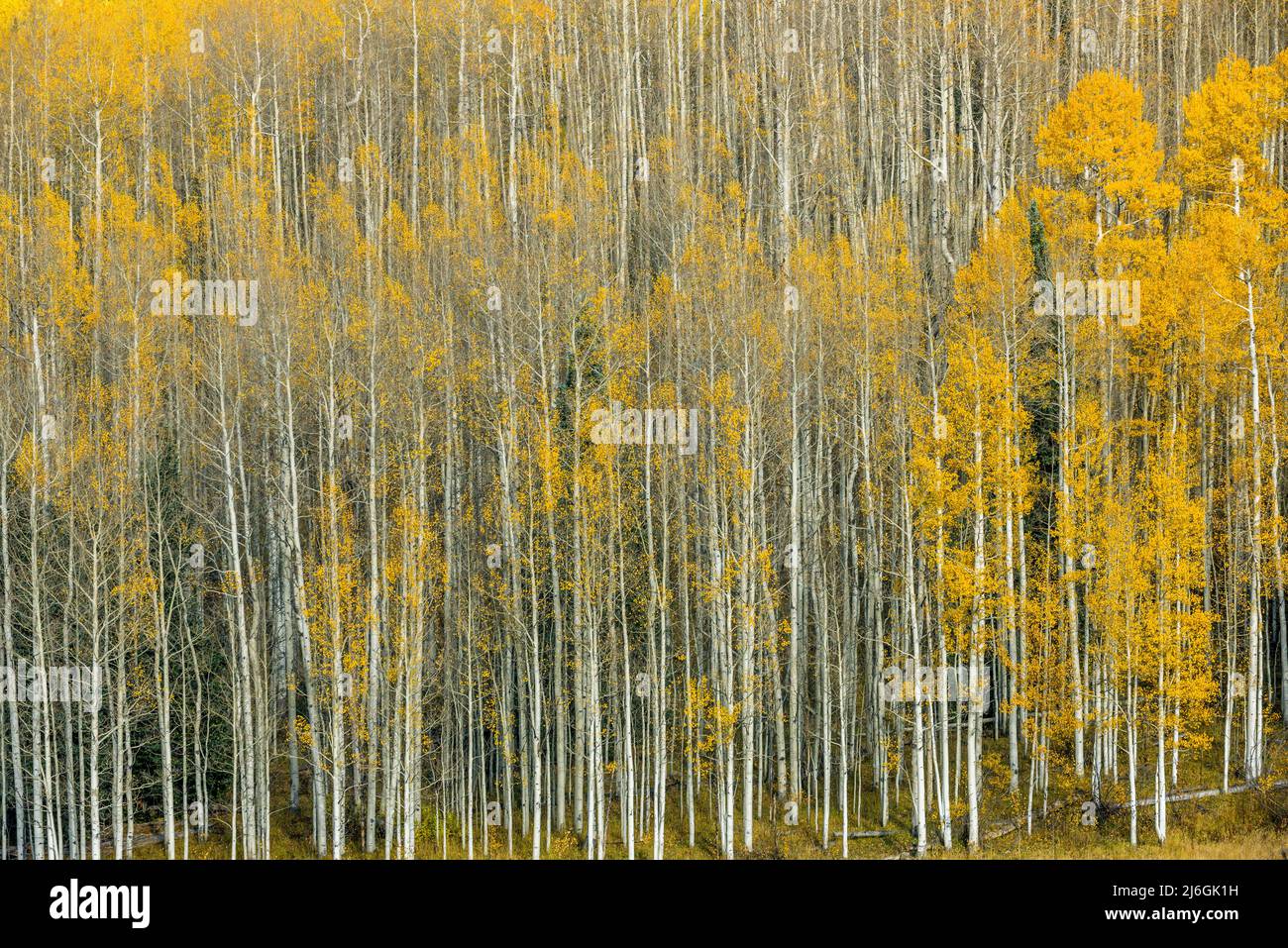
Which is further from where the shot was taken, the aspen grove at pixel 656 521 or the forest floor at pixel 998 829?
the aspen grove at pixel 656 521

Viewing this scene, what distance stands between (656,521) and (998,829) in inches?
400

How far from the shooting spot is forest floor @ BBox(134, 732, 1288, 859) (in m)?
25.8

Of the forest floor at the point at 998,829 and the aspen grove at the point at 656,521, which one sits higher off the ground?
the aspen grove at the point at 656,521

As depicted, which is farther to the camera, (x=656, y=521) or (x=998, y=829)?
(x=656, y=521)

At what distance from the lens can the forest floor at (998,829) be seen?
84.6ft

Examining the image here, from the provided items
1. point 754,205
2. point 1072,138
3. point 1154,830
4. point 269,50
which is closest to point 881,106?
point 754,205

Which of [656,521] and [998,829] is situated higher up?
[656,521]

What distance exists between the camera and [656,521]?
106 feet

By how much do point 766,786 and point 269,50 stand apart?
30307mm

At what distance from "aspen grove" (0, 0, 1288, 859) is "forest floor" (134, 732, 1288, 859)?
163 mm

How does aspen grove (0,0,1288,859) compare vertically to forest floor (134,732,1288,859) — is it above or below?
above

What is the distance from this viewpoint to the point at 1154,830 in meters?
26.7

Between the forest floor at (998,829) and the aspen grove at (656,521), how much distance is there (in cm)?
16

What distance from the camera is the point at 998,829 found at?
90.7 feet
